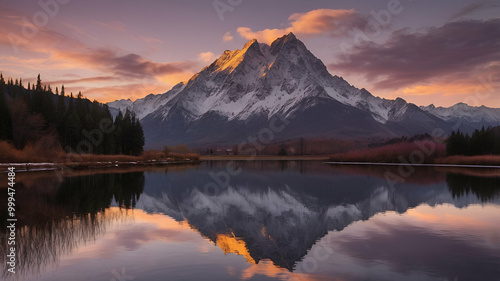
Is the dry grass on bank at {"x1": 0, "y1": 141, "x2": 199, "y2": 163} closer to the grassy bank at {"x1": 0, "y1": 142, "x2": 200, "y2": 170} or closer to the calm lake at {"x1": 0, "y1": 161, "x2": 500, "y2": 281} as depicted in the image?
the grassy bank at {"x1": 0, "y1": 142, "x2": 200, "y2": 170}

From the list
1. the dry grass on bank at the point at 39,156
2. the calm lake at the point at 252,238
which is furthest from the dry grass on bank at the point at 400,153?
the calm lake at the point at 252,238

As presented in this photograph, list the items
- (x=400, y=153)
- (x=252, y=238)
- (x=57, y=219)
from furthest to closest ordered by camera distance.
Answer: (x=400, y=153), (x=57, y=219), (x=252, y=238)

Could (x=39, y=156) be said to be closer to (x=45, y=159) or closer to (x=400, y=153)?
(x=45, y=159)

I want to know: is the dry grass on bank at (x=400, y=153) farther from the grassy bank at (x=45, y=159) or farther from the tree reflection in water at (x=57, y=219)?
the tree reflection in water at (x=57, y=219)

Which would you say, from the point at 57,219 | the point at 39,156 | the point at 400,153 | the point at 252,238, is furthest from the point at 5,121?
the point at 400,153

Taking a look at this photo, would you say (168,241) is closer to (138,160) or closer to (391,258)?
(391,258)

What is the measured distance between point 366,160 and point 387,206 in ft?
311

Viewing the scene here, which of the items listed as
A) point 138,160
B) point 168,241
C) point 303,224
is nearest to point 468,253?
point 303,224

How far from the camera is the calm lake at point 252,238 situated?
14.0 m

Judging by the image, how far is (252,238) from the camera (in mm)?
20219

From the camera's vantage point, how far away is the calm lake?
46.0ft

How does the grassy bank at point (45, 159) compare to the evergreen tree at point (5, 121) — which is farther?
the evergreen tree at point (5, 121)

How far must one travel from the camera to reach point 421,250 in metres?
17.2

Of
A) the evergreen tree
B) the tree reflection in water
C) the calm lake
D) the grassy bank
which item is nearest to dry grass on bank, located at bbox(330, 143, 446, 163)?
the grassy bank
